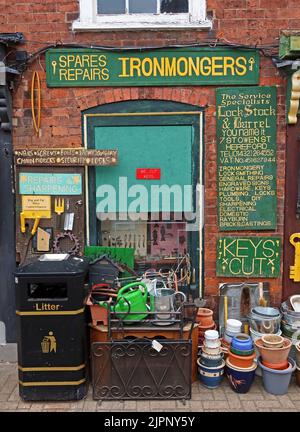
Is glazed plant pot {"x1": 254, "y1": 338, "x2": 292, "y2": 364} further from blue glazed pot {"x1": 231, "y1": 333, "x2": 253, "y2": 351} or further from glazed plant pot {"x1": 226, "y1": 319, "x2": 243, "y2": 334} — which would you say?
glazed plant pot {"x1": 226, "y1": 319, "x2": 243, "y2": 334}

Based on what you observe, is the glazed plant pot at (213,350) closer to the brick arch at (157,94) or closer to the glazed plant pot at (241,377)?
the glazed plant pot at (241,377)

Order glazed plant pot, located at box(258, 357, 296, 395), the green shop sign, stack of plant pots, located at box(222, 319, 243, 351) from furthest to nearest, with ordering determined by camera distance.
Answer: the green shop sign, stack of plant pots, located at box(222, 319, 243, 351), glazed plant pot, located at box(258, 357, 296, 395)

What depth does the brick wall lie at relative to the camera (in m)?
4.86

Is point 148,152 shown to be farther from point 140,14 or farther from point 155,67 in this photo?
point 140,14

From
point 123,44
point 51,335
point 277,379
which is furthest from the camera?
point 123,44

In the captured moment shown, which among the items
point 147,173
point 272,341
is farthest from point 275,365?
point 147,173

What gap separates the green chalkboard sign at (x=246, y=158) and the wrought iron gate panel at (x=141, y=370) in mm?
1681

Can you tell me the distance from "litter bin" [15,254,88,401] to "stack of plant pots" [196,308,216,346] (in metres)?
1.37

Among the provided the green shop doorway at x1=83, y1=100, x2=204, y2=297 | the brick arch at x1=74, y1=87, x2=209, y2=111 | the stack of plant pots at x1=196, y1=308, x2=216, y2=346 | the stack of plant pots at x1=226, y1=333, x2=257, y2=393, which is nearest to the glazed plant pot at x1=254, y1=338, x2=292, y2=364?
the stack of plant pots at x1=226, y1=333, x2=257, y2=393

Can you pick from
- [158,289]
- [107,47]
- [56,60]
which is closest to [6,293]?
[158,289]

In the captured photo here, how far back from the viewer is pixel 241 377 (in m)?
4.29

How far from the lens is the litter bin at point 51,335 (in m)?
4.07

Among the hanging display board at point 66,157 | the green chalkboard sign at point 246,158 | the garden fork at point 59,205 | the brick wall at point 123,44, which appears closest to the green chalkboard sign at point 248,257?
the green chalkboard sign at point 246,158

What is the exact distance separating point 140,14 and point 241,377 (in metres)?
4.22
